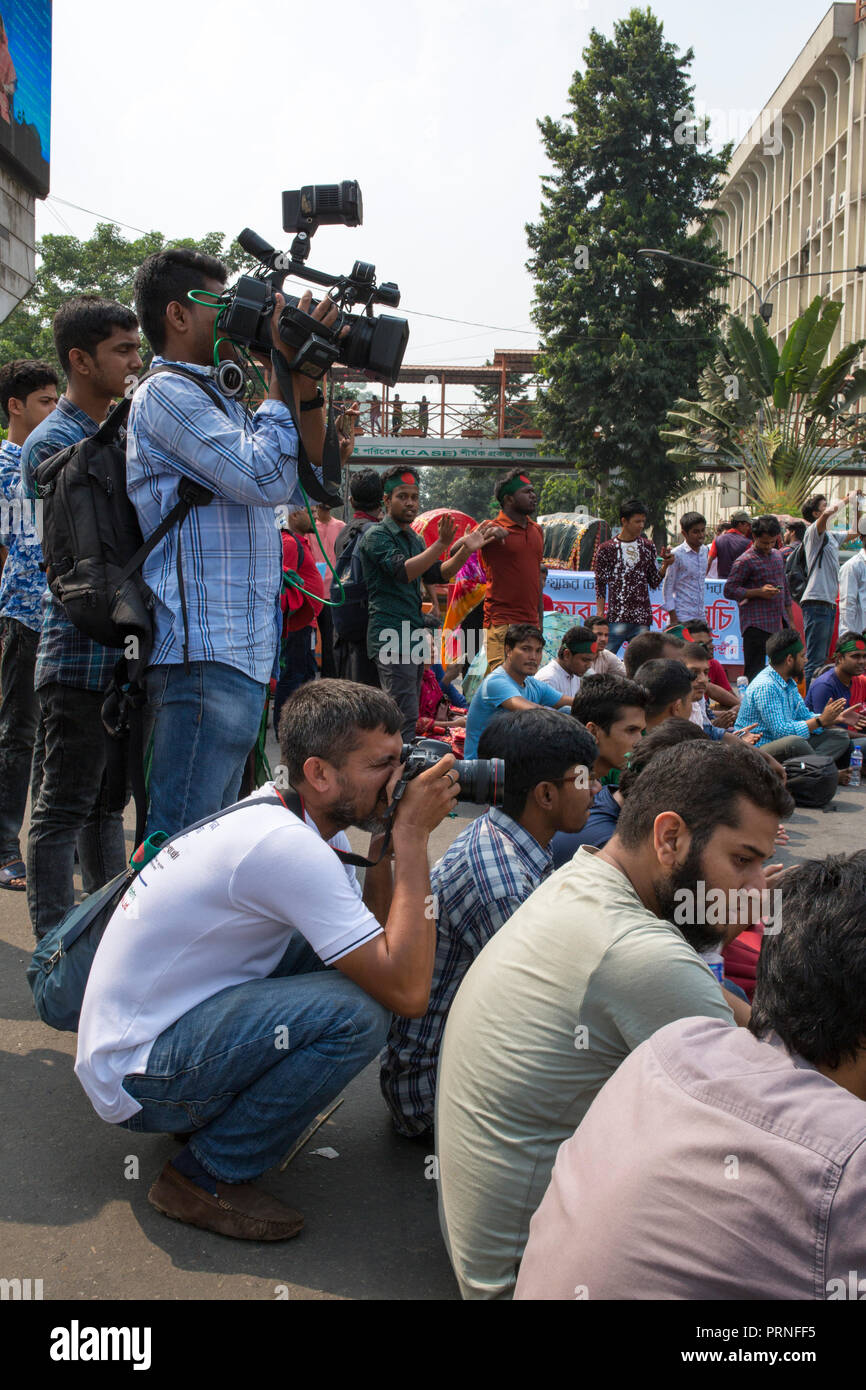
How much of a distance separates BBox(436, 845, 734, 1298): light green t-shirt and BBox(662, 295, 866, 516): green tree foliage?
72.3ft

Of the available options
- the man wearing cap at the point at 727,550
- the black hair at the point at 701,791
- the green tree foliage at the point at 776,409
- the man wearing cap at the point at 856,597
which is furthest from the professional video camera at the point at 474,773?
the green tree foliage at the point at 776,409

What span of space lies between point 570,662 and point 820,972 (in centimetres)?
530

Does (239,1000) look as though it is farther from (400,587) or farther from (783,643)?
(783,643)

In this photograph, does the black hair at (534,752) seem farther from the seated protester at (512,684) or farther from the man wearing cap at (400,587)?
the man wearing cap at (400,587)

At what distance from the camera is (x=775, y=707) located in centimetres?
722

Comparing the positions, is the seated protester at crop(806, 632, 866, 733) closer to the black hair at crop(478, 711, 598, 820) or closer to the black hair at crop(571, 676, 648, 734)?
the black hair at crop(571, 676, 648, 734)

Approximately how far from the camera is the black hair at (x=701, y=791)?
87.2 inches

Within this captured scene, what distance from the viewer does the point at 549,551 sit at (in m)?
Result: 21.5

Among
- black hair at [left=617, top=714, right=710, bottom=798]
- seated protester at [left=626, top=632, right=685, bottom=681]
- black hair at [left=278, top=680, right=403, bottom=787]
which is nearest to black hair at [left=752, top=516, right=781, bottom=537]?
seated protester at [left=626, top=632, right=685, bottom=681]

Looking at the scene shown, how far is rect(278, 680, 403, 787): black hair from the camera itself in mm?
2555

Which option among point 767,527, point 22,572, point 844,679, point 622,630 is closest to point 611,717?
point 22,572
